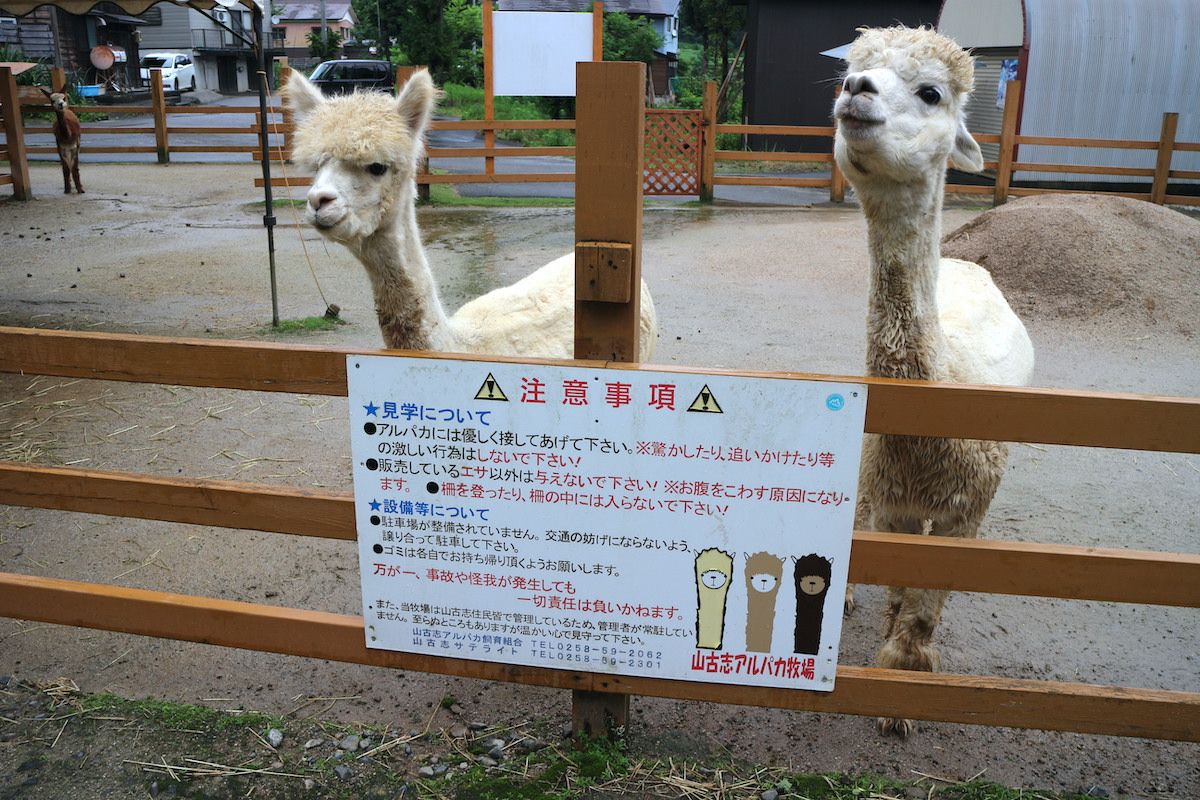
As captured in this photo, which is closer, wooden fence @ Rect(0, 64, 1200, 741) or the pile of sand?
wooden fence @ Rect(0, 64, 1200, 741)

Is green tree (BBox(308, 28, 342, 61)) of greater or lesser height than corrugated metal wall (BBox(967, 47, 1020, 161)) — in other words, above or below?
above

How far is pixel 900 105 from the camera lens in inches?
106

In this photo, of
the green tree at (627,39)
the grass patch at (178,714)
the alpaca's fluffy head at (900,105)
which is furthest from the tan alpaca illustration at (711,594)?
the green tree at (627,39)

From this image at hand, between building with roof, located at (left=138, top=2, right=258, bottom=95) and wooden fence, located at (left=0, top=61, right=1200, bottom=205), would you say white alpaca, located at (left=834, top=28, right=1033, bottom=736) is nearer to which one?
wooden fence, located at (left=0, top=61, right=1200, bottom=205)

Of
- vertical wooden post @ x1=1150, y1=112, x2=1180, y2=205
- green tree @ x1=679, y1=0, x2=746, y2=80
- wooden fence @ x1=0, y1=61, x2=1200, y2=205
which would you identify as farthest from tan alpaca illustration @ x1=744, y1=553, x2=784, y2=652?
green tree @ x1=679, y1=0, x2=746, y2=80

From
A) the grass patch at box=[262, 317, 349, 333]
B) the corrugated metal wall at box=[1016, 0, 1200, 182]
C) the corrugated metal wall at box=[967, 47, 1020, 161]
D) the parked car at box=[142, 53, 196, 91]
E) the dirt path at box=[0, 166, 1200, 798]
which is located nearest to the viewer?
the dirt path at box=[0, 166, 1200, 798]

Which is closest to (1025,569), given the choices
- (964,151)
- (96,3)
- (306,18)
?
(964,151)

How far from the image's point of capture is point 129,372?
255cm

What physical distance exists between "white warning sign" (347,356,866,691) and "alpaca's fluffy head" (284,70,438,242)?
1.03 m

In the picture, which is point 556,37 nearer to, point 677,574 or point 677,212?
→ point 677,212

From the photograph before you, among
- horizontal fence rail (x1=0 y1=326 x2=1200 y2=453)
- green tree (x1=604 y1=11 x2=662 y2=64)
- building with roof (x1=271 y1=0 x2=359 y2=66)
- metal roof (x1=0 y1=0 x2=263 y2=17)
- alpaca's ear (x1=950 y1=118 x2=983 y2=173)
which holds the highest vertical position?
building with roof (x1=271 y1=0 x2=359 y2=66)

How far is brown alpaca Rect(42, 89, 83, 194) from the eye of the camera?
14.0 m

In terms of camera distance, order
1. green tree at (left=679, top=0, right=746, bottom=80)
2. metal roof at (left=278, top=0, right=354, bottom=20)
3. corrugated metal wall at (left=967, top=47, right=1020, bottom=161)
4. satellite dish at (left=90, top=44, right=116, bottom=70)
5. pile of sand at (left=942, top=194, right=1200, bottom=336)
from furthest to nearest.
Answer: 1. metal roof at (left=278, top=0, right=354, bottom=20)
2. satellite dish at (left=90, top=44, right=116, bottom=70)
3. green tree at (left=679, top=0, right=746, bottom=80)
4. corrugated metal wall at (left=967, top=47, right=1020, bottom=161)
5. pile of sand at (left=942, top=194, right=1200, bottom=336)

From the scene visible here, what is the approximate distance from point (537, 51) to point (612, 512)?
43.6 ft
